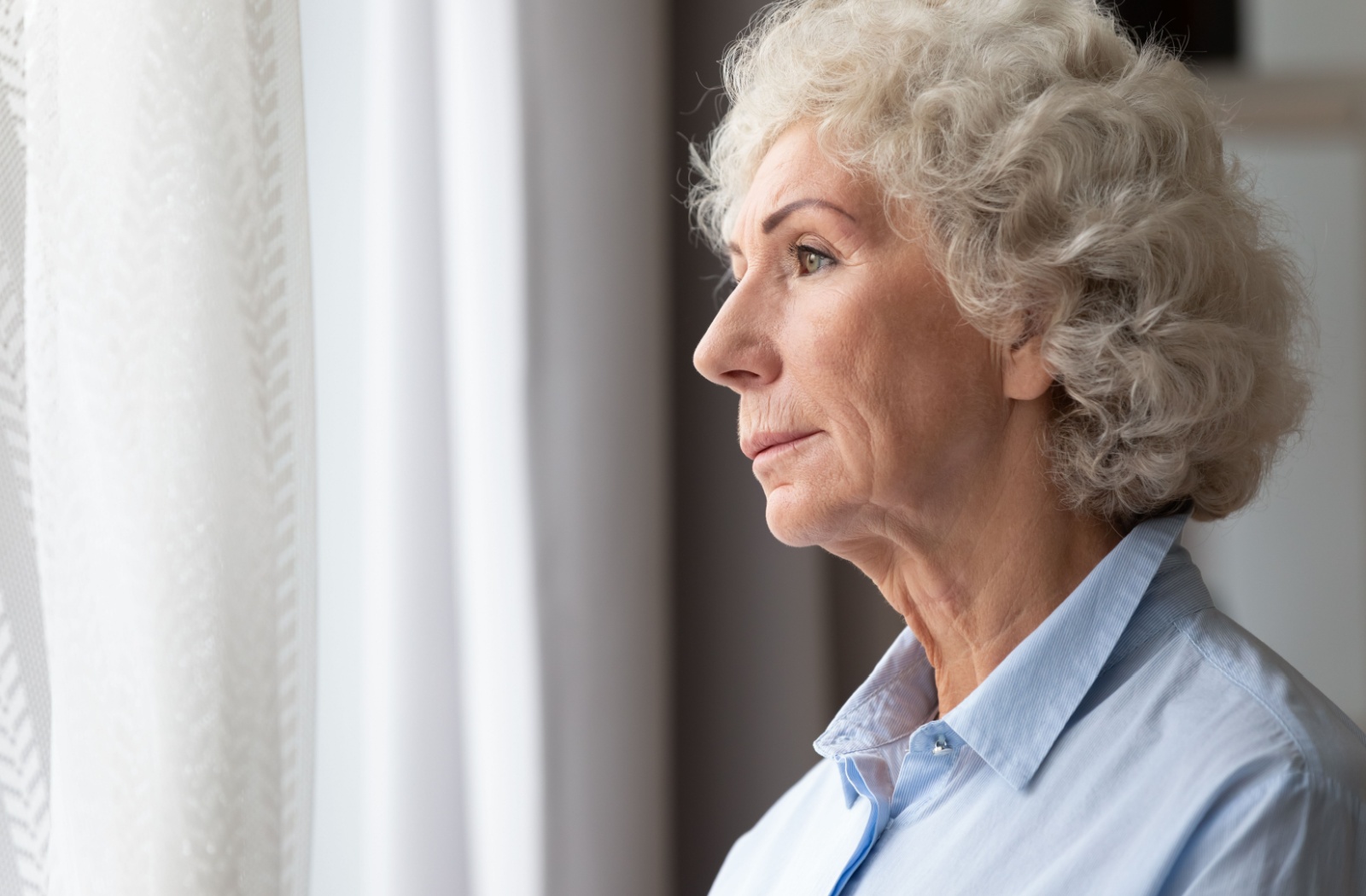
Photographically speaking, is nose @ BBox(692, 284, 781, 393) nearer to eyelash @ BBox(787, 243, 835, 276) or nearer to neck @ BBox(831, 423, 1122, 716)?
eyelash @ BBox(787, 243, 835, 276)

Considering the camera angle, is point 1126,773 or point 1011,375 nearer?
point 1126,773

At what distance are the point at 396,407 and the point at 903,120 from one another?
0.56 m

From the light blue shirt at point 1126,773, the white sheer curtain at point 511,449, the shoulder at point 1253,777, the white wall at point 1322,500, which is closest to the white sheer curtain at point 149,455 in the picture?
the white sheer curtain at point 511,449

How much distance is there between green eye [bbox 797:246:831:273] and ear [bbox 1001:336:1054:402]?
166 mm

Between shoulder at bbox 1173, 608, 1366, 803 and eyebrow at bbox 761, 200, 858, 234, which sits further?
eyebrow at bbox 761, 200, 858, 234

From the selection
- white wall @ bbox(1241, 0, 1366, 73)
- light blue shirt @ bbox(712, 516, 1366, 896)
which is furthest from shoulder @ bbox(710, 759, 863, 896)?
white wall @ bbox(1241, 0, 1366, 73)

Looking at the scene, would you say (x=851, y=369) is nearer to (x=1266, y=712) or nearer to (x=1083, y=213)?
(x=1083, y=213)

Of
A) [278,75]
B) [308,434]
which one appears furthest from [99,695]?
[278,75]

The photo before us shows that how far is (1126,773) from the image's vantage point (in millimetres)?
771

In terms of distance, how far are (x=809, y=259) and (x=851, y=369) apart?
0.11m

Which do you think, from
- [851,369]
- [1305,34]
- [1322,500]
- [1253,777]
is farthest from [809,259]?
[1305,34]

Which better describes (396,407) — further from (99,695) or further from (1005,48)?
(1005,48)

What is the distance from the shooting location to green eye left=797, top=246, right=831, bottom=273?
0.93 meters

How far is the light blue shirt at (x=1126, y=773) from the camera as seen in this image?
70 cm
